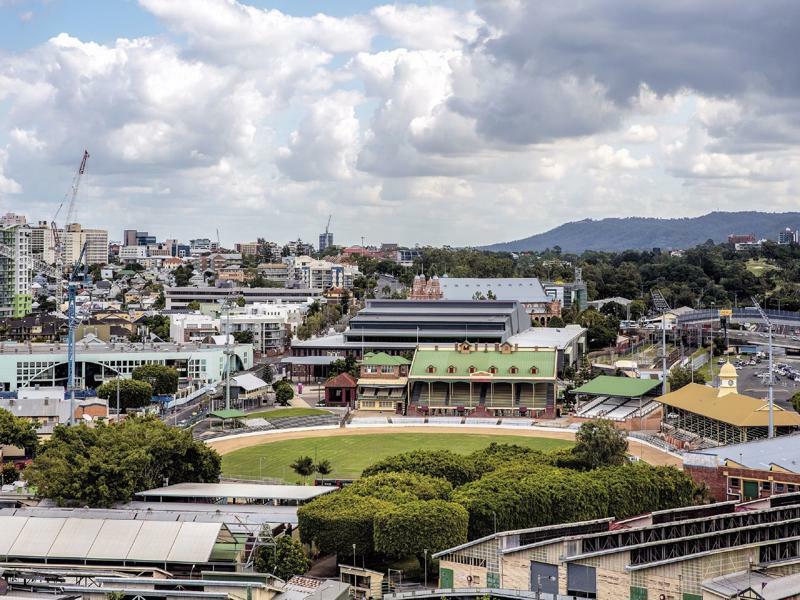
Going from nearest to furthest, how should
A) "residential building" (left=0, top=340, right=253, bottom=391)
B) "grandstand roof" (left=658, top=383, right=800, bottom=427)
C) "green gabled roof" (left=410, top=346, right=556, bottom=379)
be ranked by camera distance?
"grandstand roof" (left=658, top=383, right=800, bottom=427), "green gabled roof" (left=410, top=346, right=556, bottom=379), "residential building" (left=0, top=340, right=253, bottom=391)

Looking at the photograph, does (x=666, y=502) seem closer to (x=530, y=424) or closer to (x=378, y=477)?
(x=378, y=477)

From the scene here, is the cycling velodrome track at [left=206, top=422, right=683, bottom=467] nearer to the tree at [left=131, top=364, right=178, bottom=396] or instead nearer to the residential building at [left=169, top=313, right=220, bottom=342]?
the tree at [left=131, top=364, right=178, bottom=396]

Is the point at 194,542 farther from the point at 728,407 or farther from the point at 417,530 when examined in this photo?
the point at 728,407

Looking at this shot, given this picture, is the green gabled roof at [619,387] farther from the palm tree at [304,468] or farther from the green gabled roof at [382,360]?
the palm tree at [304,468]

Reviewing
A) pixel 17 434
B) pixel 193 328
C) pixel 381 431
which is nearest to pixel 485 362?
pixel 381 431

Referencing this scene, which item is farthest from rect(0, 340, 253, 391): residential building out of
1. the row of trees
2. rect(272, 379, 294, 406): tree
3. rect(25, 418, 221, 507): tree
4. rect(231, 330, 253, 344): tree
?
the row of trees

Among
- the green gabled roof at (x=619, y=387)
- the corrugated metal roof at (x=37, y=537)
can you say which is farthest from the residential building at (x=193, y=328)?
the corrugated metal roof at (x=37, y=537)

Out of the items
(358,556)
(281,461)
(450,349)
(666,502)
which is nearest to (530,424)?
(450,349)
